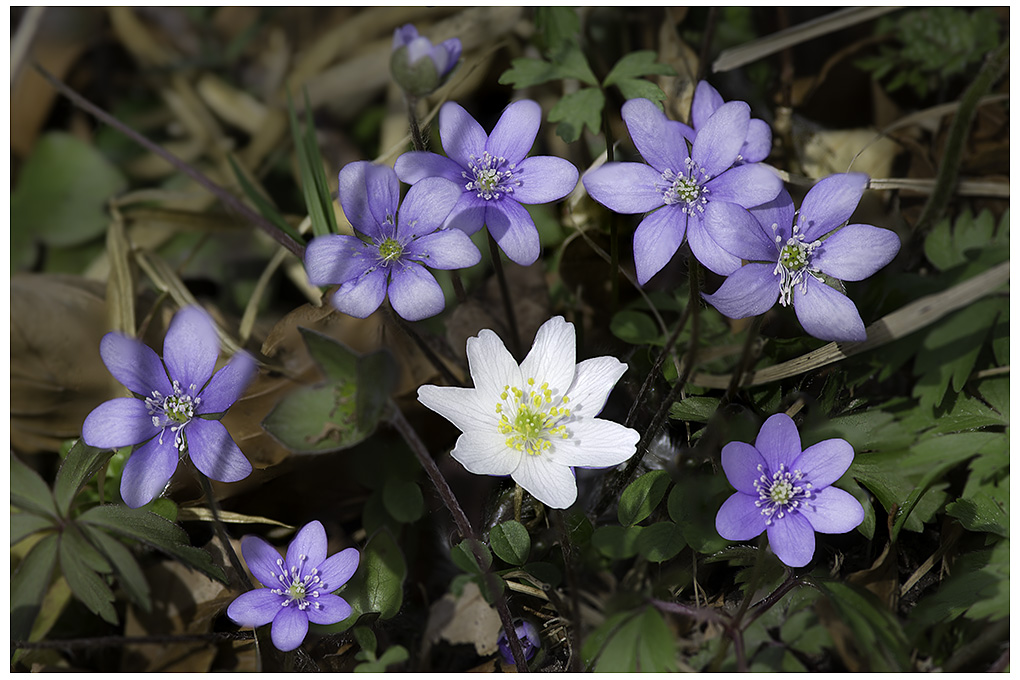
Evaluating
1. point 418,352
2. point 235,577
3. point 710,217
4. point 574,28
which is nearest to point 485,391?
point 418,352

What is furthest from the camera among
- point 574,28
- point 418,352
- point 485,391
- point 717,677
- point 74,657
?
point 574,28

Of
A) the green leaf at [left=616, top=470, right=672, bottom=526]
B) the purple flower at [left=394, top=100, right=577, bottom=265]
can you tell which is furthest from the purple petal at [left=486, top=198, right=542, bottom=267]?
the green leaf at [left=616, top=470, right=672, bottom=526]

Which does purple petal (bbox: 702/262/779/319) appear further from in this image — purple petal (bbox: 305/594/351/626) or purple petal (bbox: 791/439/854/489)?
purple petal (bbox: 305/594/351/626)

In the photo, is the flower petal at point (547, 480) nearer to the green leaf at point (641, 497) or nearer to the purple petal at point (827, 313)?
the green leaf at point (641, 497)

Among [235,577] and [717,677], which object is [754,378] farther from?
[235,577]

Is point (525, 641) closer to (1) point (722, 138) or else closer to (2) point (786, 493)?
(2) point (786, 493)

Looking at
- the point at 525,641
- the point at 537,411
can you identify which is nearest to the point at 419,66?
the point at 537,411
